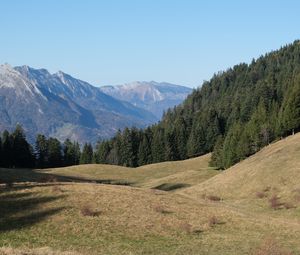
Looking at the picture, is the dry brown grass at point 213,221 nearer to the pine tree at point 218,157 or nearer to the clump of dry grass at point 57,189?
the clump of dry grass at point 57,189

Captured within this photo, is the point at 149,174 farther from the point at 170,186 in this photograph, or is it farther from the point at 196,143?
the point at 196,143

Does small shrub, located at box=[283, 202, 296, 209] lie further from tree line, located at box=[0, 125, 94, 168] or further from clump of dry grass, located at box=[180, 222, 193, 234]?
tree line, located at box=[0, 125, 94, 168]

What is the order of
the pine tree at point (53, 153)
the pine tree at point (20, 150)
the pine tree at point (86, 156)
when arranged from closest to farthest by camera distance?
the pine tree at point (20, 150), the pine tree at point (53, 153), the pine tree at point (86, 156)

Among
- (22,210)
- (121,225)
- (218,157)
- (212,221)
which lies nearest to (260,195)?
(212,221)

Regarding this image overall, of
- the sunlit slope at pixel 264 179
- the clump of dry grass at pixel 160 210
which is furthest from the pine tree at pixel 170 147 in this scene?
the clump of dry grass at pixel 160 210

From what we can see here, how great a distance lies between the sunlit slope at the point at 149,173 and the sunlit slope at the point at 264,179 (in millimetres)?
15924

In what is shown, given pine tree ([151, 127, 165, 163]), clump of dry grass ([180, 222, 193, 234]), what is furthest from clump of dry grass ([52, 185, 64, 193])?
pine tree ([151, 127, 165, 163])

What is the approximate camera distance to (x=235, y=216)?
44.8 m

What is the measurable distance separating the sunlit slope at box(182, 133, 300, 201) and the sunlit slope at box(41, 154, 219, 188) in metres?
15.9

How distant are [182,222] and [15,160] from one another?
100647 mm

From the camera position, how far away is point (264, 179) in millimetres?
68562

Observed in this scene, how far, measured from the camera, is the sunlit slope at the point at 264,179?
63881 mm

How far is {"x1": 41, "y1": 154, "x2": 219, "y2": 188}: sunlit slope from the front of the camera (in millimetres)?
97294

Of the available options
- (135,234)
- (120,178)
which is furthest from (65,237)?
(120,178)
